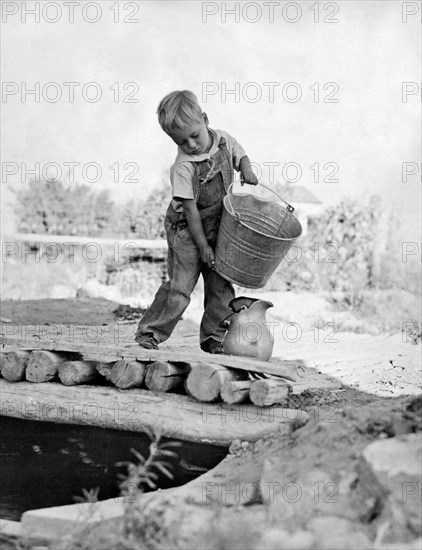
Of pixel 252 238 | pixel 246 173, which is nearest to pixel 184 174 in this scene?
pixel 246 173

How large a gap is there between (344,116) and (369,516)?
1097 centimetres

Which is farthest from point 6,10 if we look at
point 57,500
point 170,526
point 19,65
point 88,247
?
point 170,526

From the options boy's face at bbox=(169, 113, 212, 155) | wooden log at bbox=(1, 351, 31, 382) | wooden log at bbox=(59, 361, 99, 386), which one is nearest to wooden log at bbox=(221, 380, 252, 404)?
wooden log at bbox=(59, 361, 99, 386)

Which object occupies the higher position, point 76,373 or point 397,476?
point 397,476

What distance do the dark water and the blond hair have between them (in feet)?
6.02

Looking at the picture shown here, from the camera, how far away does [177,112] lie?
479 centimetres

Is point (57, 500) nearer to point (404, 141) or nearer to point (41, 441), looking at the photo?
point (41, 441)

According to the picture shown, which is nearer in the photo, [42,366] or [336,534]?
[336,534]

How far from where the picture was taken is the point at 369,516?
123 inches

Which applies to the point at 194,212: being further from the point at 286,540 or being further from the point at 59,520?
the point at 286,540

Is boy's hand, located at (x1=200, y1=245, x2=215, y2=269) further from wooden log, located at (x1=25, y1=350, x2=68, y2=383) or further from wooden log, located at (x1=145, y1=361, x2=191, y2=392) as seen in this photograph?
wooden log, located at (x1=25, y1=350, x2=68, y2=383)

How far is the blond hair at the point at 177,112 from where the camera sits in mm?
4785

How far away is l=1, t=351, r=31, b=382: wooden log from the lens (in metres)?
5.49

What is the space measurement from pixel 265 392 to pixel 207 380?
359 millimetres
